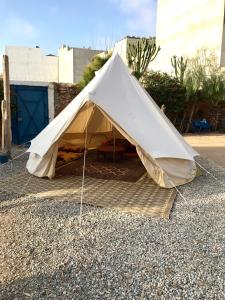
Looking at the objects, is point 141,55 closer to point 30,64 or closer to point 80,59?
point 80,59

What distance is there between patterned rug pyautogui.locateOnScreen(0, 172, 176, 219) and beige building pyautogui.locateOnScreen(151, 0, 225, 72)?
11.3m

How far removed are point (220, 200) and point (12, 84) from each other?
7.46m

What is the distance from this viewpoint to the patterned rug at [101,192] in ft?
14.1

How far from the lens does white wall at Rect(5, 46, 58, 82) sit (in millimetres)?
26688

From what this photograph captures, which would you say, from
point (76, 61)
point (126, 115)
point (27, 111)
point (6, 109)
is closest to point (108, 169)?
point (126, 115)

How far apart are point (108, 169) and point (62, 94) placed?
5586 mm

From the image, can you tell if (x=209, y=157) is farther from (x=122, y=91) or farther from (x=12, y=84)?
(x=12, y=84)

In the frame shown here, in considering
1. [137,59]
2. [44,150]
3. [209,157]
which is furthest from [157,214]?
[137,59]

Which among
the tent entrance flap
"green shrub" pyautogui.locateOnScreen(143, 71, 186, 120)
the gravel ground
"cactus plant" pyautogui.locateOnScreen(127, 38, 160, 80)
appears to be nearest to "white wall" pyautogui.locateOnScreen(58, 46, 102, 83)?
"cactus plant" pyautogui.locateOnScreen(127, 38, 160, 80)

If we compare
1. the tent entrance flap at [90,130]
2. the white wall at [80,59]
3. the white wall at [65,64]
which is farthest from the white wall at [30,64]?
the tent entrance flap at [90,130]

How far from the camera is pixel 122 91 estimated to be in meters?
5.73

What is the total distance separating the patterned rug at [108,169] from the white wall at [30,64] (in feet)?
69.2

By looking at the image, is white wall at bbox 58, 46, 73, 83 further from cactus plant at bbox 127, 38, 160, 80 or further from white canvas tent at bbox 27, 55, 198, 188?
white canvas tent at bbox 27, 55, 198, 188

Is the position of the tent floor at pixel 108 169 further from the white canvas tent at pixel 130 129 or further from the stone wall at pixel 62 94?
the stone wall at pixel 62 94
